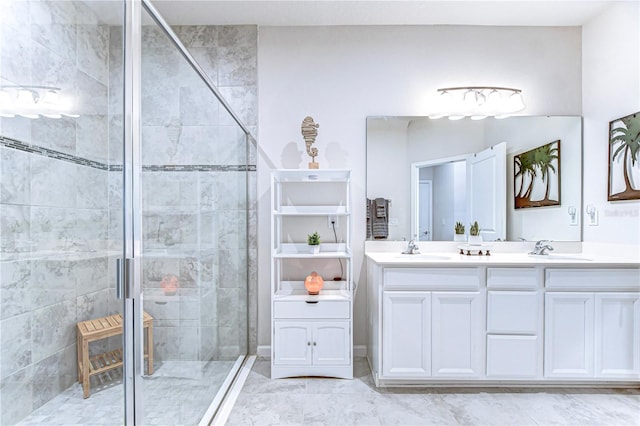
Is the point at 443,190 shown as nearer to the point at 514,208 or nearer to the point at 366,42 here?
the point at 514,208

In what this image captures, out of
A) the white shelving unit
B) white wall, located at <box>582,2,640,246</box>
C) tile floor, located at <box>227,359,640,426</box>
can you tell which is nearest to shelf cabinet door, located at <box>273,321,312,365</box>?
the white shelving unit

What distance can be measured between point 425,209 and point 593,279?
1.15 meters

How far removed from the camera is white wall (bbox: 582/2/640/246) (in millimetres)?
2449

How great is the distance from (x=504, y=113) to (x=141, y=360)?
2975 millimetres

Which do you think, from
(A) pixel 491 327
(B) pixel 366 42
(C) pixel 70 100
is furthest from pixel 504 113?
(C) pixel 70 100

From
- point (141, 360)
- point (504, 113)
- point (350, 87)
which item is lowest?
point (141, 360)

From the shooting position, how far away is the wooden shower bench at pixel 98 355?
1088mm

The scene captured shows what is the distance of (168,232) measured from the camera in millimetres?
1465

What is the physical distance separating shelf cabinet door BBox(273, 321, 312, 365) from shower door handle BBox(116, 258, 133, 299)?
1.48m

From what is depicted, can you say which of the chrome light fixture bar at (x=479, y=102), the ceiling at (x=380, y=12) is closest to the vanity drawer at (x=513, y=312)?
the chrome light fixture bar at (x=479, y=102)

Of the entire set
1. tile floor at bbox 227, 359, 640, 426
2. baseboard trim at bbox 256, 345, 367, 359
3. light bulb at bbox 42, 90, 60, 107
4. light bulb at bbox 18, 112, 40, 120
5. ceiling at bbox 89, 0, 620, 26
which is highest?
ceiling at bbox 89, 0, 620, 26

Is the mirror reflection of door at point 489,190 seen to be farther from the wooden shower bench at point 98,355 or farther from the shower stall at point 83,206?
the wooden shower bench at point 98,355

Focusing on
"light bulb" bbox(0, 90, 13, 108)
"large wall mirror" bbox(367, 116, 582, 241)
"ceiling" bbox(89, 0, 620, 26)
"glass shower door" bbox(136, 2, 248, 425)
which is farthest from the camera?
"large wall mirror" bbox(367, 116, 582, 241)

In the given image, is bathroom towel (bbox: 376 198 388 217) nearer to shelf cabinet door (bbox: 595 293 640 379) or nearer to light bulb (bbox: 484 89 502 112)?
light bulb (bbox: 484 89 502 112)
